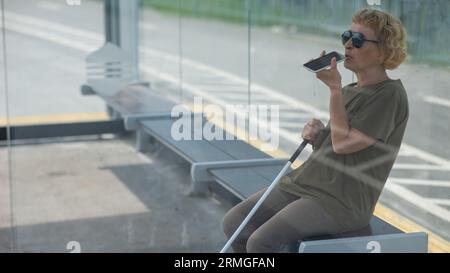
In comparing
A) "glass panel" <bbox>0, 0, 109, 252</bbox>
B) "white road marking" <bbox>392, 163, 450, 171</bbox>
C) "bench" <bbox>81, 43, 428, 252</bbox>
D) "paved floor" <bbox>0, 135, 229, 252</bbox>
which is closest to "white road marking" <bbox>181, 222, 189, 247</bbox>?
"paved floor" <bbox>0, 135, 229, 252</bbox>

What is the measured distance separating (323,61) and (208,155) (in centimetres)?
97

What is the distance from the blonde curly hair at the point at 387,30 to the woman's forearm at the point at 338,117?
23 cm

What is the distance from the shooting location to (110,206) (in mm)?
4656

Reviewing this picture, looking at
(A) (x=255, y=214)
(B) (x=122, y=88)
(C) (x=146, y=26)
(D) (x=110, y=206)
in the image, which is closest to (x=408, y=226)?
(A) (x=255, y=214)

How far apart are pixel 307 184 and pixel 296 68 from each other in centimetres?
103

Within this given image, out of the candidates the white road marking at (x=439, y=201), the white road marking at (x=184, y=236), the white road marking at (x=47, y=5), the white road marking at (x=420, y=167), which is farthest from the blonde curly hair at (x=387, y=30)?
the white road marking at (x=47, y=5)

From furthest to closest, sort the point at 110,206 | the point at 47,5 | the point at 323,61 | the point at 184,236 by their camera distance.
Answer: the point at 47,5 → the point at 110,206 → the point at 184,236 → the point at 323,61

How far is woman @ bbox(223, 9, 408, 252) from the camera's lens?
10.3 ft

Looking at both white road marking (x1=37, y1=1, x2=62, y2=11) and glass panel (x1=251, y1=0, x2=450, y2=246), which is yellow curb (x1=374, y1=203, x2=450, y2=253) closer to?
glass panel (x1=251, y1=0, x2=450, y2=246)

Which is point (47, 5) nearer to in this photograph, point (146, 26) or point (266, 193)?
point (146, 26)

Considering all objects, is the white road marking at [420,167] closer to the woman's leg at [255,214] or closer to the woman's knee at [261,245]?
the woman's leg at [255,214]

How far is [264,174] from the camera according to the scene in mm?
3738

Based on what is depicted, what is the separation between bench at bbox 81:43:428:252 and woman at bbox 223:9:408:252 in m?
0.07
